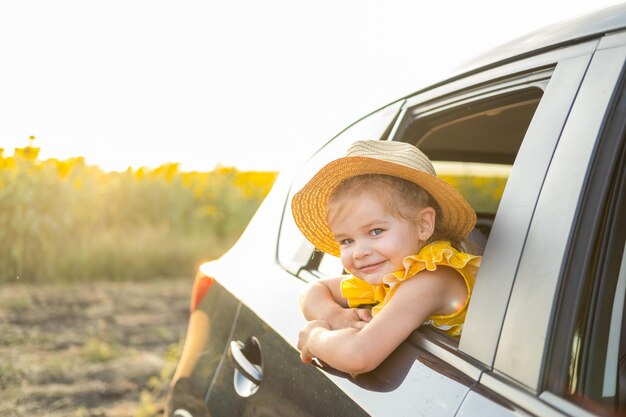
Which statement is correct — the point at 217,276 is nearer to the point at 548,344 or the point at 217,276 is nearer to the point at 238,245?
the point at 238,245

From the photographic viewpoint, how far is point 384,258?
175cm

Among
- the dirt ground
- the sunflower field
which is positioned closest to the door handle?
the dirt ground

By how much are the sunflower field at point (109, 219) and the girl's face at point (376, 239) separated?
652 centimetres

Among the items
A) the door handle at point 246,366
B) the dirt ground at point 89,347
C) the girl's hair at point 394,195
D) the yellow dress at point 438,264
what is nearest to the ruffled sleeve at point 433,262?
the yellow dress at point 438,264

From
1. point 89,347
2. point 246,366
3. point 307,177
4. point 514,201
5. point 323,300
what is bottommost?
point 89,347

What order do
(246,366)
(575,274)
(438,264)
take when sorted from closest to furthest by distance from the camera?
(575,274), (438,264), (246,366)

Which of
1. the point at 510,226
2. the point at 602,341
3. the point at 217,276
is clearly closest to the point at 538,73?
Result: the point at 510,226

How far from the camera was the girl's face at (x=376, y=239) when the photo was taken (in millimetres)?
1741

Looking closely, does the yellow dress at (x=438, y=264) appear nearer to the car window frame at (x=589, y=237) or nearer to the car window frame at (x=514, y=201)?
the car window frame at (x=514, y=201)

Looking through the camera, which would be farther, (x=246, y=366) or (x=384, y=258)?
(x=246, y=366)

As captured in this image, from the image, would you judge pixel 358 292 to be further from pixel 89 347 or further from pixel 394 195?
pixel 89 347

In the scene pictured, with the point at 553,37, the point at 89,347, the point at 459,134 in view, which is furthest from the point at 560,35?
the point at 89,347

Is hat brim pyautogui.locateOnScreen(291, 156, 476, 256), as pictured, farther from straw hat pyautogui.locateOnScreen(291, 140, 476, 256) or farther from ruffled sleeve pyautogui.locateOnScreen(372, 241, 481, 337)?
ruffled sleeve pyautogui.locateOnScreen(372, 241, 481, 337)

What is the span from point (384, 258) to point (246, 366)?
1.73 ft
